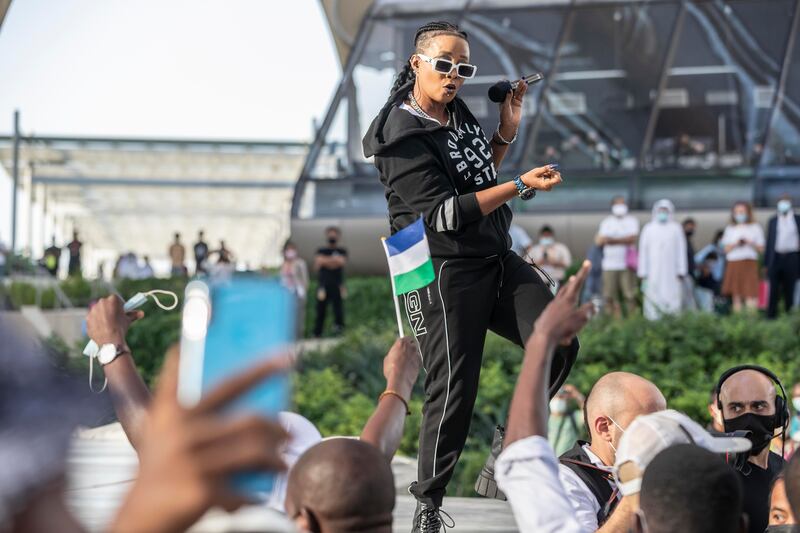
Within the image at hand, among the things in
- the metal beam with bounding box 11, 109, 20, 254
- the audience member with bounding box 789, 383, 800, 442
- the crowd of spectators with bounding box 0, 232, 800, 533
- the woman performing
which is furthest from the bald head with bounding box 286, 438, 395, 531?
the metal beam with bounding box 11, 109, 20, 254

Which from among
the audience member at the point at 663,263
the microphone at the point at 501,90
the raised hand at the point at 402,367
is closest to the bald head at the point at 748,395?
the microphone at the point at 501,90

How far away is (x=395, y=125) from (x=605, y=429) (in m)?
1.32

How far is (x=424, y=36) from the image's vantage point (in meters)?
4.70

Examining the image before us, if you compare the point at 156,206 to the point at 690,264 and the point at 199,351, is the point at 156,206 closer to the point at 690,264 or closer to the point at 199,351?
the point at 690,264

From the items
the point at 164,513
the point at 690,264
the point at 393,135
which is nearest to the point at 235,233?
the point at 690,264

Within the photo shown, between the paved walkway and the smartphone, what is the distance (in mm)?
154

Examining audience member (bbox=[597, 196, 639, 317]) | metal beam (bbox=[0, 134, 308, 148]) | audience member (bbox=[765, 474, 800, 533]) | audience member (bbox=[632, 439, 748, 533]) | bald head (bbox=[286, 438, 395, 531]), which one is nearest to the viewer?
bald head (bbox=[286, 438, 395, 531])

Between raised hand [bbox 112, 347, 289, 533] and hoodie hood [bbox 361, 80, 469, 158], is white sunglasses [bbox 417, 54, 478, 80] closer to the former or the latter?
hoodie hood [bbox 361, 80, 469, 158]

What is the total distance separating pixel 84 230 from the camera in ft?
143

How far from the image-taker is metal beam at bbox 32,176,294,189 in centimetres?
3491

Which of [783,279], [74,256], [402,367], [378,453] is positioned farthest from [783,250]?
[74,256]

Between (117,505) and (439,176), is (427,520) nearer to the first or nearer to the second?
(439,176)

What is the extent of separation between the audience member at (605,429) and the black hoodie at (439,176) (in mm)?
661

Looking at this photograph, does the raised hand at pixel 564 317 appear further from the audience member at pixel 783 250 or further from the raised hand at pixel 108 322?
the audience member at pixel 783 250
